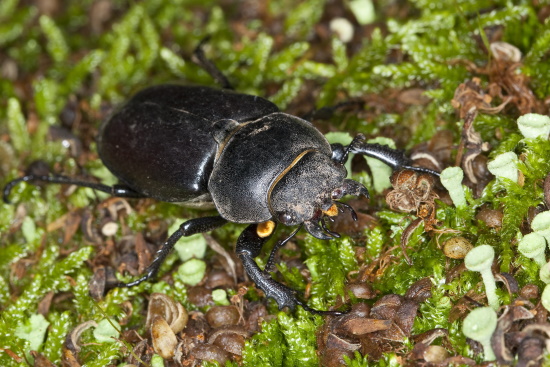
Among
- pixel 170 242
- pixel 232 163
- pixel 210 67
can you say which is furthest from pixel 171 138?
pixel 210 67

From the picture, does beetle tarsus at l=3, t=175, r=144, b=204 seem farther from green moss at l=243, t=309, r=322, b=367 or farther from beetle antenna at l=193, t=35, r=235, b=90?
green moss at l=243, t=309, r=322, b=367

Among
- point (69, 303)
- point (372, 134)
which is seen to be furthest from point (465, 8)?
point (69, 303)

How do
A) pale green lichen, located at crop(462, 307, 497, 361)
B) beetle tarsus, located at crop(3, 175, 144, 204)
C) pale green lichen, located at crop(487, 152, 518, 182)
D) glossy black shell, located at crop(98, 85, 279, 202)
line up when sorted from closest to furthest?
pale green lichen, located at crop(462, 307, 497, 361) → pale green lichen, located at crop(487, 152, 518, 182) → glossy black shell, located at crop(98, 85, 279, 202) → beetle tarsus, located at crop(3, 175, 144, 204)

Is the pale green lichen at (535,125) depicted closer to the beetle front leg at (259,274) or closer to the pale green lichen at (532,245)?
the pale green lichen at (532,245)

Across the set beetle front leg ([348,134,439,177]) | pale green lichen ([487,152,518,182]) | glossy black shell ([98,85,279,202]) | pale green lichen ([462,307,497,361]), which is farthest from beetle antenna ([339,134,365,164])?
→ pale green lichen ([462,307,497,361])

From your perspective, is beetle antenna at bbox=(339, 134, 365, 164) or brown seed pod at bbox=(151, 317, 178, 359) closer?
brown seed pod at bbox=(151, 317, 178, 359)

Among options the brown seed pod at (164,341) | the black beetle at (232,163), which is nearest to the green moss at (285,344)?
the black beetle at (232,163)

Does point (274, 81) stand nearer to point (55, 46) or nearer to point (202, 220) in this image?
point (202, 220)

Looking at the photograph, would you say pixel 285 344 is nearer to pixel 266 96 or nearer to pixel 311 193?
pixel 311 193
